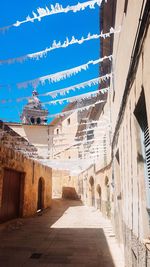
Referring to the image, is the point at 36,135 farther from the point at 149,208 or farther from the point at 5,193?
the point at 149,208

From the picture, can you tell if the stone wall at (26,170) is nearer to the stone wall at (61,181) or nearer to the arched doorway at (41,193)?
the arched doorway at (41,193)

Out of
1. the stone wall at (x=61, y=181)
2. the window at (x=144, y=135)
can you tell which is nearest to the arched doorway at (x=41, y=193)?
the window at (x=144, y=135)

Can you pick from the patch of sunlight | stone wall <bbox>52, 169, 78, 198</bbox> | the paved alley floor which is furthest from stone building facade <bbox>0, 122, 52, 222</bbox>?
stone wall <bbox>52, 169, 78, 198</bbox>

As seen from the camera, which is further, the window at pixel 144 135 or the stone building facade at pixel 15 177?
the stone building facade at pixel 15 177

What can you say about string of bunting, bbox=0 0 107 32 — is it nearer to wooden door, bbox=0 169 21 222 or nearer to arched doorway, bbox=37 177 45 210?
wooden door, bbox=0 169 21 222

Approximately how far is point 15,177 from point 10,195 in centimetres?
92

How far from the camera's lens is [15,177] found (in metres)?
11.1

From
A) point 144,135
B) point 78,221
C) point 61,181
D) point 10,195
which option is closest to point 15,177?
point 10,195

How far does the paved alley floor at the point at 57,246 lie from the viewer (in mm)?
5508

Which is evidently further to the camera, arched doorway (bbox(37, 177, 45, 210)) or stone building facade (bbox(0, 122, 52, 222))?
arched doorway (bbox(37, 177, 45, 210))

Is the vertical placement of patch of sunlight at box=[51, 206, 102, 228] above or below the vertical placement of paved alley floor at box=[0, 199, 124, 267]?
below

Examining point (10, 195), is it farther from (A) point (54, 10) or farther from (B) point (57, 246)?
(A) point (54, 10)

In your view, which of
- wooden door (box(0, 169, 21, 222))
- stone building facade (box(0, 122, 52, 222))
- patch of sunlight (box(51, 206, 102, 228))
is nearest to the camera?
stone building facade (box(0, 122, 52, 222))

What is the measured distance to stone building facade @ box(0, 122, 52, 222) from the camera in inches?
375
